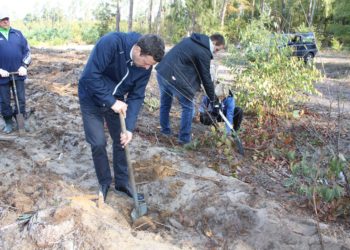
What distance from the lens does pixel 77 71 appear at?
10406 millimetres

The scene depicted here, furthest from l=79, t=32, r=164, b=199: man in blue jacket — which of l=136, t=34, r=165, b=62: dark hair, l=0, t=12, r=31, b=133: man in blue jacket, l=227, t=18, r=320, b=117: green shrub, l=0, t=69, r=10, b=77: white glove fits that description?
l=227, t=18, r=320, b=117: green shrub

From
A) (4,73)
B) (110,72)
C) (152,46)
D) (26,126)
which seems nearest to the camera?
(152,46)

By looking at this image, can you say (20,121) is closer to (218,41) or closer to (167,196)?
(167,196)

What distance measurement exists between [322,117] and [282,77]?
5.32 ft

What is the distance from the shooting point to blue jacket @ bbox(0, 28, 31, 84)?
539 centimetres

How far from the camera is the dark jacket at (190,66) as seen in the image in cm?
516

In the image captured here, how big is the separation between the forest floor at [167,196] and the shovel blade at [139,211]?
2.8 inches

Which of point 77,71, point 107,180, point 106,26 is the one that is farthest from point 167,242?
point 106,26

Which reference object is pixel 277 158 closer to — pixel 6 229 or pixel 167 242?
pixel 167 242

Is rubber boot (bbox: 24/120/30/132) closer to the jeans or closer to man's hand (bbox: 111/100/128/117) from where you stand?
the jeans

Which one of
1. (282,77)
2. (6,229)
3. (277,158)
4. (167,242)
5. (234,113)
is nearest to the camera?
(6,229)

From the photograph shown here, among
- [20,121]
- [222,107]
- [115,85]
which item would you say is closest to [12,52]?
[20,121]

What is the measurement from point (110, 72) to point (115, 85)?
143 mm

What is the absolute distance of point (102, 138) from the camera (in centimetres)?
364
